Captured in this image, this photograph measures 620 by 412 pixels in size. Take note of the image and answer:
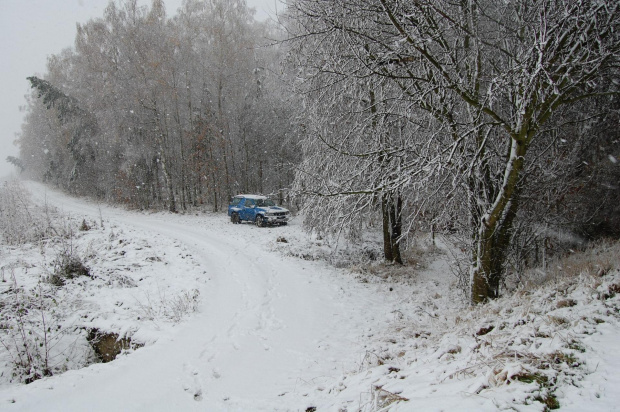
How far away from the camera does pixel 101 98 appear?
27125 mm

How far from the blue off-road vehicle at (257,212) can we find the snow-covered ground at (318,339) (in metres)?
7.63

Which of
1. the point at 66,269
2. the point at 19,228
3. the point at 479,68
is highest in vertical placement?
the point at 479,68

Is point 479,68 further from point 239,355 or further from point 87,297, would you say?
point 87,297

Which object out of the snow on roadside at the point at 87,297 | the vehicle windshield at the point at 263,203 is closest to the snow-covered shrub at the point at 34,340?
the snow on roadside at the point at 87,297

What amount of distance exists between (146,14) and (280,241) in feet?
78.3

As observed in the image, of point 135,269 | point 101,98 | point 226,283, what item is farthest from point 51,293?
point 101,98

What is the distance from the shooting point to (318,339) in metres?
6.56

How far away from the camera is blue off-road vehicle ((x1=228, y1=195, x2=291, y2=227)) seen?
65.6 feet

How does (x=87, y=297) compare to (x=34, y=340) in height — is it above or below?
above

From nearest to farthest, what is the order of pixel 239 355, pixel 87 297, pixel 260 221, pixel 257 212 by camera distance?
pixel 239 355 → pixel 87 297 → pixel 260 221 → pixel 257 212

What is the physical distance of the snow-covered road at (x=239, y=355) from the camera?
182 inches

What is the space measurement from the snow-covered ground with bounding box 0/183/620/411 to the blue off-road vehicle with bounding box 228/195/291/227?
763 cm

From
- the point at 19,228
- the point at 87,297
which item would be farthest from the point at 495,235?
the point at 19,228

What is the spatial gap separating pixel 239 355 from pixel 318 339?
1668 mm
